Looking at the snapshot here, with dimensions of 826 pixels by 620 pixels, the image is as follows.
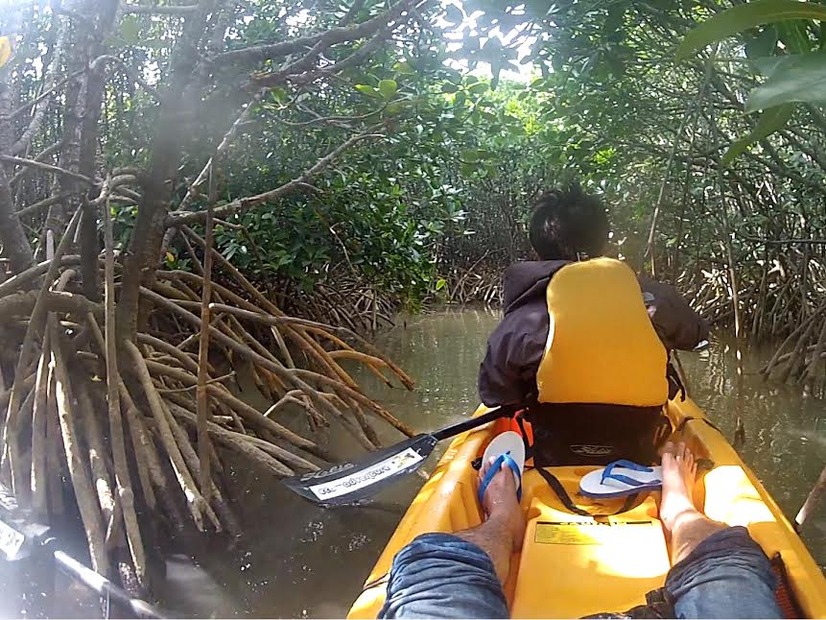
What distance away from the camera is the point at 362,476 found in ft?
7.16

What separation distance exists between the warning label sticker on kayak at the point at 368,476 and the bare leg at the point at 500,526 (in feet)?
1.34

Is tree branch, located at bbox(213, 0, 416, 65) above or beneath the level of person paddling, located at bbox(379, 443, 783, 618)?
above

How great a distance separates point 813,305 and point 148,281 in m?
4.48

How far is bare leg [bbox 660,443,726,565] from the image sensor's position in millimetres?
1391

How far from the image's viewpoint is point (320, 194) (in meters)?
3.89

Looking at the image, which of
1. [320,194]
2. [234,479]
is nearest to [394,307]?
[320,194]

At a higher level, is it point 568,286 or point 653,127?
point 653,127

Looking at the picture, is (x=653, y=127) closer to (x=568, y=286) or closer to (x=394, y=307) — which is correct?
(x=568, y=286)

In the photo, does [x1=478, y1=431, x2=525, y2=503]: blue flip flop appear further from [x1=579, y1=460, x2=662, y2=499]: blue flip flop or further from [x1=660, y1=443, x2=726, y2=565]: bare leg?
[x1=660, y1=443, x2=726, y2=565]: bare leg

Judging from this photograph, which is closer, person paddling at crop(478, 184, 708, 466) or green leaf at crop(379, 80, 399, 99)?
person paddling at crop(478, 184, 708, 466)

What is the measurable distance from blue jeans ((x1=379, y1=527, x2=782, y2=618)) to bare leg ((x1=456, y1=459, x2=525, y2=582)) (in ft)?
0.58

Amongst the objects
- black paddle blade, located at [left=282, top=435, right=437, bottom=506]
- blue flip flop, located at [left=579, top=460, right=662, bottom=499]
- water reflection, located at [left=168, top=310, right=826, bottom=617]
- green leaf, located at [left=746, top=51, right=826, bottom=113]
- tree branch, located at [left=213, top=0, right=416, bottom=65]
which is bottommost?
water reflection, located at [left=168, top=310, right=826, bottom=617]

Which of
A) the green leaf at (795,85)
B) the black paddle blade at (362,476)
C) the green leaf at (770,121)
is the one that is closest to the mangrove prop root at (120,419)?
the black paddle blade at (362,476)

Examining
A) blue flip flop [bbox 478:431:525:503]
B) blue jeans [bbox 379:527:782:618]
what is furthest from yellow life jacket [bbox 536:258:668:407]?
blue jeans [bbox 379:527:782:618]
